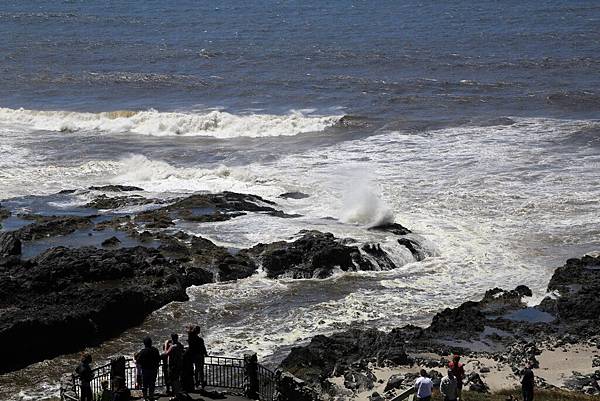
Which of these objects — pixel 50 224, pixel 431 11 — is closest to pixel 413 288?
pixel 50 224

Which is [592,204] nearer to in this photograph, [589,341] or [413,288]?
[413,288]

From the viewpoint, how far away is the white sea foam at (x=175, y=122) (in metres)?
56.8

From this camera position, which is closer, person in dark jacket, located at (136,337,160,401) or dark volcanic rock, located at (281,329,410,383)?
person in dark jacket, located at (136,337,160,401)

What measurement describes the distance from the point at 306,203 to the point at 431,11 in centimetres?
6038

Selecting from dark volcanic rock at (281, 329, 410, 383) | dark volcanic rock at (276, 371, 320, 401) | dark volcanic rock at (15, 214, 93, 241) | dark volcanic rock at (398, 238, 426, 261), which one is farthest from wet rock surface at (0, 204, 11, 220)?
dark volcanic rock at (276, 371, 320, 401)

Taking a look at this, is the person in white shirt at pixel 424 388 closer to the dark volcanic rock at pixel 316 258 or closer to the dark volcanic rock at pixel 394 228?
the dark volcanic rock at pixel 316 258

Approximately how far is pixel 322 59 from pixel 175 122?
63.2 feet

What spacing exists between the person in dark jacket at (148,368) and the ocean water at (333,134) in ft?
19.1

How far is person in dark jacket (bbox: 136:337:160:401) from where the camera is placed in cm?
1898

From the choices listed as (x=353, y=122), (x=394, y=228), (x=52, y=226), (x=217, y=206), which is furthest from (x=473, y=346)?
(x=353, y=122)

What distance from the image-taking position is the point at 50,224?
35.9 meters

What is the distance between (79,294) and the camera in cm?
2808

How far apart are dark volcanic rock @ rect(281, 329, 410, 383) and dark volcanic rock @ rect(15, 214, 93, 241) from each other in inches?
529

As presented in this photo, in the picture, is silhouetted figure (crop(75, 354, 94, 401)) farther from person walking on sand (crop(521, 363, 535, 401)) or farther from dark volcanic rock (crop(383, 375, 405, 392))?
person walking on sand (crop(521, 363, 535, 401))
